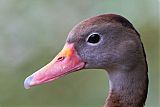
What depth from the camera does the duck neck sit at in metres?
2.05

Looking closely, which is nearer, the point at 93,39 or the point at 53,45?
the point at 93,39

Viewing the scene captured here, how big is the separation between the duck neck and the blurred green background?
2.08m

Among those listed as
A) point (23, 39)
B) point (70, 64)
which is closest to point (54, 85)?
point (23, 39)

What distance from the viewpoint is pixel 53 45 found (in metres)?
4.52

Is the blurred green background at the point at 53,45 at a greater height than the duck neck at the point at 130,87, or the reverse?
the blurred green background at the point at 53,45

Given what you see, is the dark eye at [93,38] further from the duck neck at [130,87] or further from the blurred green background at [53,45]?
the blurred green background at [53,45]

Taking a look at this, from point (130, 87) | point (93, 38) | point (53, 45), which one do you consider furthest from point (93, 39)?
point (53, 45)

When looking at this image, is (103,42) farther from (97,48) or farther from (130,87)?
(130,87)

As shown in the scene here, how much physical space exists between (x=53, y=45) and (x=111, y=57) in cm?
246

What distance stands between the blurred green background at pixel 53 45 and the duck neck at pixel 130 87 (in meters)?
2.08

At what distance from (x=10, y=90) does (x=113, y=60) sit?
7.77 ft

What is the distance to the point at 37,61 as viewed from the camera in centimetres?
443

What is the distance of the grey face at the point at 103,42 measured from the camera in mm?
2029

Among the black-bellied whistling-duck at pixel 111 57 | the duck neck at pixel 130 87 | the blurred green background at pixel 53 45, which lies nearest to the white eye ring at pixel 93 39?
the black-bellied whistling-duck at pixel 111 57
